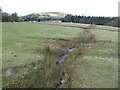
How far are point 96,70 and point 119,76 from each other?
1717mm

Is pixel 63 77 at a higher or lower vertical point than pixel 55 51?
lower

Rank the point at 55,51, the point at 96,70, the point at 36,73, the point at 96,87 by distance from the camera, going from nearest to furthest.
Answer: the point at 96,87 < the point at 36,73 < the point at 96,70 < the point at 55,51

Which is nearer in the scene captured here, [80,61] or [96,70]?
[96,70]

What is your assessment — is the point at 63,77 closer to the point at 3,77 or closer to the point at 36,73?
the point at 36,73

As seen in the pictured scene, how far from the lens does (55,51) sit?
44.7 feet

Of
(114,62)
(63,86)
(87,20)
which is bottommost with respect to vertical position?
(63,86)

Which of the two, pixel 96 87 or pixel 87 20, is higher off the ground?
pixel 87 20

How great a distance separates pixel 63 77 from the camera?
Result: 28.1 ft

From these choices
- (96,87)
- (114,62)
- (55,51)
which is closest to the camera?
(96,87)

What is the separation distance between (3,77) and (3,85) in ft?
3.45

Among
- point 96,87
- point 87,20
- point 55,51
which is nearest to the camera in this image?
point 96,87

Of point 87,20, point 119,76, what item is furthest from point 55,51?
Answer: point 87,20

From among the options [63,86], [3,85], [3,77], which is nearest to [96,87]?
[63,86]

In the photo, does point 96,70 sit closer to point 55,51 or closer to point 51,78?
point 51,78
